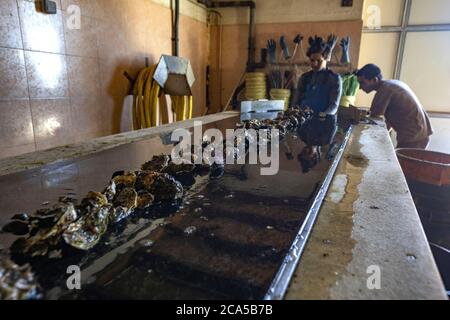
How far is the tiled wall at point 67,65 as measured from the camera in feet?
6.98

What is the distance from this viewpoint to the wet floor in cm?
54

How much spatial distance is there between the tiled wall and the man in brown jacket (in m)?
2.53

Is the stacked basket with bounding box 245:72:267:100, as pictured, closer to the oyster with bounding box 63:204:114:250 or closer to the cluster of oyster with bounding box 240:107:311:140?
the cluster of oyster with bounding box 240:107:311:140

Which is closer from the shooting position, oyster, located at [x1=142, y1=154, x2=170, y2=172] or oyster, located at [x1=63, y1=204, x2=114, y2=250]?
oyster, located at [x1=63, y1=204, x2=114, y2=250]

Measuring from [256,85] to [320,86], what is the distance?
5.05 ft

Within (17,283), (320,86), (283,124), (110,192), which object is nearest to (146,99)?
(283,124)

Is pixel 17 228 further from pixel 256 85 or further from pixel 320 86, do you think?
pixel 256 85

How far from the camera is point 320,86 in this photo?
128 inches

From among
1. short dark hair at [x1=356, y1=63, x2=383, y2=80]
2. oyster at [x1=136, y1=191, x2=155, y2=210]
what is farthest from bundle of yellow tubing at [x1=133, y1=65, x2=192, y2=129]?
oyster at [x1=136, y1=191, x2=155, y2=210]

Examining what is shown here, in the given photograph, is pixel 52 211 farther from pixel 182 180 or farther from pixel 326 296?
pixel 326 296

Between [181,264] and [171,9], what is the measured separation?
4041 mm

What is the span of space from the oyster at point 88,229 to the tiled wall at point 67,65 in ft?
6.22

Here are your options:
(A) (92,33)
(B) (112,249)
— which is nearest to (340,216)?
(B) (112,249)

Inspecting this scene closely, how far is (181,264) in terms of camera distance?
606 millimetres
